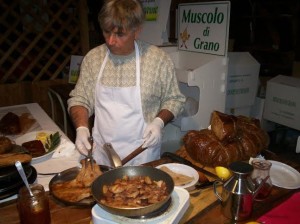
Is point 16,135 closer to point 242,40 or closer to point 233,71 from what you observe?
point 233,71

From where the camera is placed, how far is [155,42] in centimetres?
248

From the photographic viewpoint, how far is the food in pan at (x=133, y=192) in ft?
2.83

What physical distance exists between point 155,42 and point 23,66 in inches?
71.1

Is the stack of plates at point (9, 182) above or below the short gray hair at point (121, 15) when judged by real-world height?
below

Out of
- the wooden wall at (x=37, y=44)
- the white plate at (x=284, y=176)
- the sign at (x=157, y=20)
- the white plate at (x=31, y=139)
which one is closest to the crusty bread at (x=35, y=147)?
the white plate at (x=31, y=139)

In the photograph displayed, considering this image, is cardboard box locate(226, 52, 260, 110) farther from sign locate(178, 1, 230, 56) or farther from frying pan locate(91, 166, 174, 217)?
frying pan locate(91, 166, 174, 217)

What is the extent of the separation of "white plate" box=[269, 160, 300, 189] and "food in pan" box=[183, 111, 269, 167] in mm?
121

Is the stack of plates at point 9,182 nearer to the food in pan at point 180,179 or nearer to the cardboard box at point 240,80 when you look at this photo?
the food in pan at point 180,179

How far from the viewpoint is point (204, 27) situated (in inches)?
79.0

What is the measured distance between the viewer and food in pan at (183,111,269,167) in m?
1.29

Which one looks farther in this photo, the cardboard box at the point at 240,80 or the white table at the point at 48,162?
the cardboard box at the point at 240,80

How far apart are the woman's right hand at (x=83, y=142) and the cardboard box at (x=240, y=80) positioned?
55.5 inches

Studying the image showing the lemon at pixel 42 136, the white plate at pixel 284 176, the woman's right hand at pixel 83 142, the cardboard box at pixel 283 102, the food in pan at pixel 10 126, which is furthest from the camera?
the cardboard box at pixel 283 102

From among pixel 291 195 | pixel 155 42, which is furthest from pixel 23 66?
pixel 291 195
